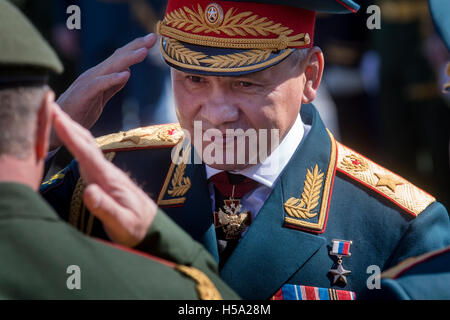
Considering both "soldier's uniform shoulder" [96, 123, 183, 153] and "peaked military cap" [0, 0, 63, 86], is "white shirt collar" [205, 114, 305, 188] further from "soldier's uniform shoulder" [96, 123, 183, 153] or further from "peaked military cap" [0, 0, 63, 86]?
"peaked military cap" [0, 0, 63, 86]

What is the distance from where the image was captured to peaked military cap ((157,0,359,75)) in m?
2.99

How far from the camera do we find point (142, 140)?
349 centimetres

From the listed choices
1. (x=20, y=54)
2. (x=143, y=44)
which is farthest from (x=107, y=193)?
(x=143, y=44)

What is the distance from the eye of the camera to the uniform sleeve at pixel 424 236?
9.67 ft

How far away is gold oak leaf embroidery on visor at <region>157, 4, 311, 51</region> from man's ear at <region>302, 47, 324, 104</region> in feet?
0.50

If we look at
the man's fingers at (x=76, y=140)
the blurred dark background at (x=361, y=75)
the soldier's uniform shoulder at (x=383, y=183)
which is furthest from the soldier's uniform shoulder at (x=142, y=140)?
the blurred dark background at (x=361, y=75)

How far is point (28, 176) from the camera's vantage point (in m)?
2.03

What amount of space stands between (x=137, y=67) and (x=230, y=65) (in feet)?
16.8

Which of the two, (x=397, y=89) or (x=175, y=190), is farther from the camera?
(x=397, y=89)

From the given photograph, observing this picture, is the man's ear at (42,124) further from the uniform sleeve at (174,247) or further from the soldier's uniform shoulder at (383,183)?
the soldier's uniform shoulder at (383,183)

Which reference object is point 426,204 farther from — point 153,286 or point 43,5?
point 43,5

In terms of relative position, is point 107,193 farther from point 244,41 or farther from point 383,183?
point 383,183

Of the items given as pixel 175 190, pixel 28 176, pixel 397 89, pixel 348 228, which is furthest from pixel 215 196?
pixel 397 89

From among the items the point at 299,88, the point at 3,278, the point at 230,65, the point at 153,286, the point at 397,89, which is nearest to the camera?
the point at 3,278
